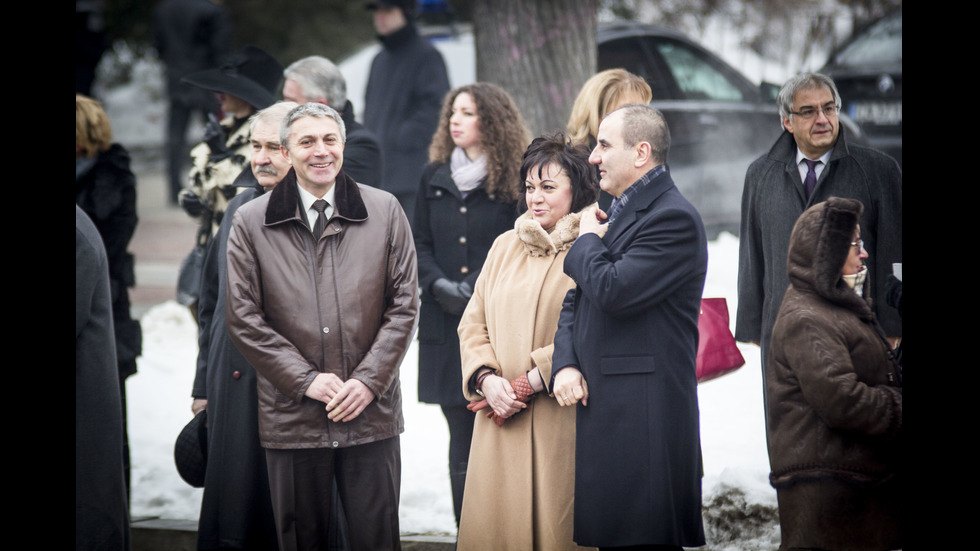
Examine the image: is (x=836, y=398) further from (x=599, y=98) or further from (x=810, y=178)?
(x=599, y=98)

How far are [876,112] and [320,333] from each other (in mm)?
6613

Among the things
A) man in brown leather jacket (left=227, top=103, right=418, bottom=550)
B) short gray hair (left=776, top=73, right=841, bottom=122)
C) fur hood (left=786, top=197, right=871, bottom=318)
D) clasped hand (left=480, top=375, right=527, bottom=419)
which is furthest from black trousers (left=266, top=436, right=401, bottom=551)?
short gray hair (left=776, top=73, right=841, bottom=122)

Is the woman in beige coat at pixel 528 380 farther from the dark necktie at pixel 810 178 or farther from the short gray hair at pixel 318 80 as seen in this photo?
the short gray hair at pixel 318 80

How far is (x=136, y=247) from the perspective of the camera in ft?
39.3

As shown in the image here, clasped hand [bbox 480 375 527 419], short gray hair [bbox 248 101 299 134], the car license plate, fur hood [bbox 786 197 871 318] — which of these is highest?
the car license plate

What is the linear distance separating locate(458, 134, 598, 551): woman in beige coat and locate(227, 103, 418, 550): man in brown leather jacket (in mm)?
311

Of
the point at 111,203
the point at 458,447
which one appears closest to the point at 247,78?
the point at 111,203

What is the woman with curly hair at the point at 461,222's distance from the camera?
4.88 metres

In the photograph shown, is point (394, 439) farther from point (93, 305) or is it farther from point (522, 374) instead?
point (93, 305)

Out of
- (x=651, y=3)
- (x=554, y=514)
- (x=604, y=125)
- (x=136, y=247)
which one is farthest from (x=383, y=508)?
(x=651, y=3)

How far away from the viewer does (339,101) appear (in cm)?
530

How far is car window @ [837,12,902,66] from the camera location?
10023mm

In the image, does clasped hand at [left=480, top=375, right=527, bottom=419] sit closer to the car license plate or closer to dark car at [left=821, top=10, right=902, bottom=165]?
dark car at [left=821, top=10, right=902, bottom=165]
